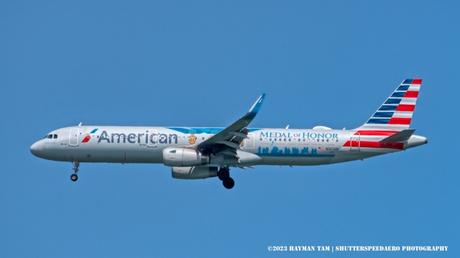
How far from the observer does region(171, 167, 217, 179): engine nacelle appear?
62000mm

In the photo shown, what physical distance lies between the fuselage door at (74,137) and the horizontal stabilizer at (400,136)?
66.2 feet

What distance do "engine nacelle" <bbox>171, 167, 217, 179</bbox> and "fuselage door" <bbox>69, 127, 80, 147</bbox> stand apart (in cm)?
683

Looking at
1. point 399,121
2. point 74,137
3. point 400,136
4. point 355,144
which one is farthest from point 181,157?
Result: point 399,121

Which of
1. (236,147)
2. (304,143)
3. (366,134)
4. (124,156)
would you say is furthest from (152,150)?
(366,134)

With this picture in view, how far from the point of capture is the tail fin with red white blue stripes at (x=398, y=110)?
63.1 m

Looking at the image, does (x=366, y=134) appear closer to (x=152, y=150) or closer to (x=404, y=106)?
(x=404, y=106)

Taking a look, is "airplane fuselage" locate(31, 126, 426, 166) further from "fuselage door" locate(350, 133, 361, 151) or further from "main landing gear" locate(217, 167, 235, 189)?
"main landing gear" locate(217, 167, 235, 189)

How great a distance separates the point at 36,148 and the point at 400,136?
952 inches

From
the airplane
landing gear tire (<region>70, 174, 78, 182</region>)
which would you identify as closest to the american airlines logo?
the airplane

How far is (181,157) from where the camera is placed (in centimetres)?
5778

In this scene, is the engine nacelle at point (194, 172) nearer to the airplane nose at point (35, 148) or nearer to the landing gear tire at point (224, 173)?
the landing gear tire at point (224, 173)

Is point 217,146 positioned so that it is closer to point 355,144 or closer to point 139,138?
point 139,138

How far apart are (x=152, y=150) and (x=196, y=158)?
12.1 feet

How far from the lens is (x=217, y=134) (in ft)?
189
